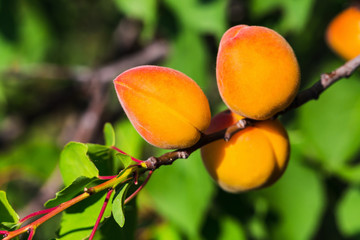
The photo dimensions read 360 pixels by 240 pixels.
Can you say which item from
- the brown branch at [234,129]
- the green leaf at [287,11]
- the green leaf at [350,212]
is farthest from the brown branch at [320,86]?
the green leaf at [350,212]

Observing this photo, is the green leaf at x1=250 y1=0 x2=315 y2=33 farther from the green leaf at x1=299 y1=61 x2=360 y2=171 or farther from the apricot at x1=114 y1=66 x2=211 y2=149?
the apricot at x1=114 y1=66 x2=211 y2=149

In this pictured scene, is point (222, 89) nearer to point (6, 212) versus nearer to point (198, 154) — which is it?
point (6, 212)

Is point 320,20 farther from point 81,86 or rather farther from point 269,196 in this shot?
point 81,86

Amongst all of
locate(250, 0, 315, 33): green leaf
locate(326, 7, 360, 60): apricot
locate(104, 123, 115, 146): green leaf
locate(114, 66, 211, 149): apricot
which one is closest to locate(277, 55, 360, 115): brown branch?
locate(114, 66, 211, 149): apricot

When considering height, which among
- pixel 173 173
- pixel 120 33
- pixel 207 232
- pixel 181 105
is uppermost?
pixel 181 105

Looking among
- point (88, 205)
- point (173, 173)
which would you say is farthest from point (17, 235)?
point (173, 173)

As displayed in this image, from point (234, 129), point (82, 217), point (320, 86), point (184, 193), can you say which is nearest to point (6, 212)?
point (82, 217)
